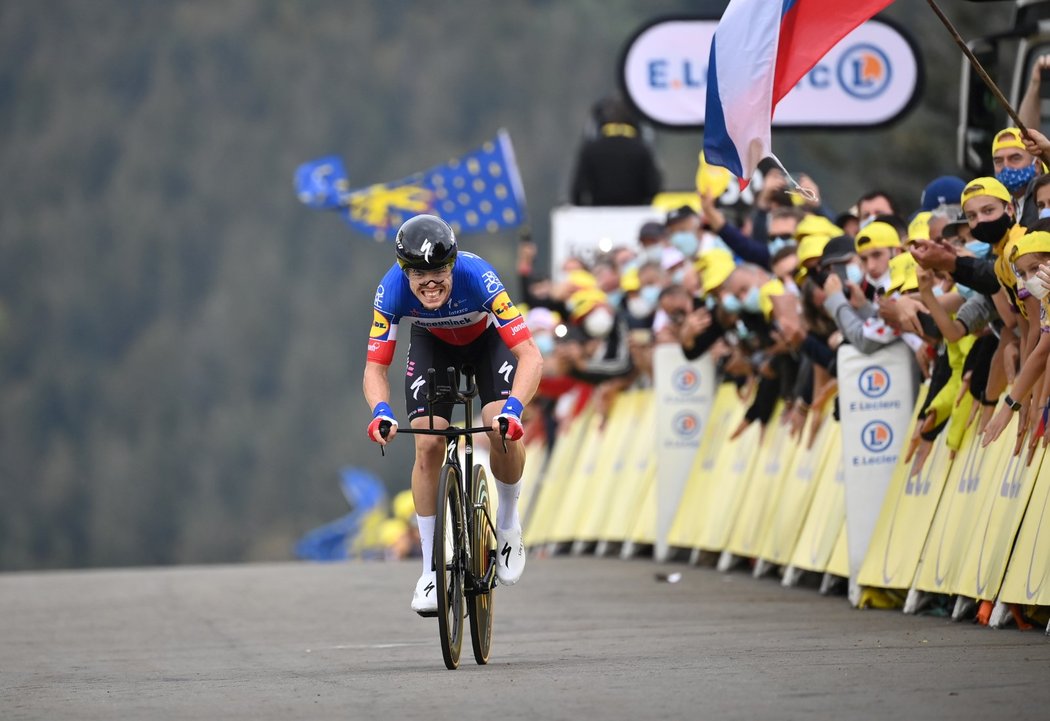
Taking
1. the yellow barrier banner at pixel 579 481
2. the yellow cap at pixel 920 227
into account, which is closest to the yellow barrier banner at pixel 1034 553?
the yellow cap at pixel 920 227

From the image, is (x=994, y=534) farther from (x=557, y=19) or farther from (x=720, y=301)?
(x=557, y=19)

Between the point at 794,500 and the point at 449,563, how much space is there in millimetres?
5456

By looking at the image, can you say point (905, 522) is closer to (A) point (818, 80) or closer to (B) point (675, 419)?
(B) point (675, 419)

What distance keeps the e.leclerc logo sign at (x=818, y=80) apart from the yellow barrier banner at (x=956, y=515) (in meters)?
8.89

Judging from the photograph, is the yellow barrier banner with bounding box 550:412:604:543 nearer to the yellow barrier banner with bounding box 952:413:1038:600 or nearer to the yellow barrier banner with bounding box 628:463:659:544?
the yellow barrier banner with bounding box 628:463:659:544

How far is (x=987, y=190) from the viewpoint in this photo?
11.1 meters

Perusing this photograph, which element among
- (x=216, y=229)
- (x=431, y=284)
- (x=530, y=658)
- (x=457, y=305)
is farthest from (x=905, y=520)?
(x=216, y=229)

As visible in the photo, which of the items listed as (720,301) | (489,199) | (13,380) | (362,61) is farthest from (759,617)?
(362,61)

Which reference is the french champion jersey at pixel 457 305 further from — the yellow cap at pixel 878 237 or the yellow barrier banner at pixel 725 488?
the yellow barrier banner at pixel 725 488

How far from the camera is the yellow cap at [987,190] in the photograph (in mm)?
11039

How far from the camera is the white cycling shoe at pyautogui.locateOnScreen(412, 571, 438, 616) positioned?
32.7ft

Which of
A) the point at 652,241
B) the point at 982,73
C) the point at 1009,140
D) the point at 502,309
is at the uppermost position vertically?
the point at 982,73

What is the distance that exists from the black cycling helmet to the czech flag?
2.76 meters

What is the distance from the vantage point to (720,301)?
16.3 m
